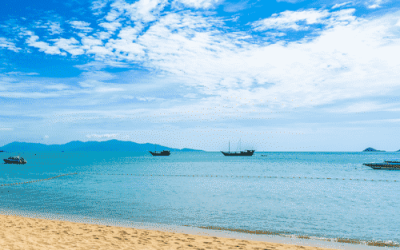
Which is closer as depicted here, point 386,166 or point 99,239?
point 99,239

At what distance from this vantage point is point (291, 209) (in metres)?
19.9

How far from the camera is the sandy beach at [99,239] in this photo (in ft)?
31.8

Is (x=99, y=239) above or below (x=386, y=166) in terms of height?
above

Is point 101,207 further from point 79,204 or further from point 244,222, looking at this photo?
point 244,222

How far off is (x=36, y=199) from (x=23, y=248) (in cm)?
1654

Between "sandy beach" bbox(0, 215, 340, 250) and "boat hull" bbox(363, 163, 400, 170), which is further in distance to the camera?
"boat hull" bbox(363, 163, 400, 170)

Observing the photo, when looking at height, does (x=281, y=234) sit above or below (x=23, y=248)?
below

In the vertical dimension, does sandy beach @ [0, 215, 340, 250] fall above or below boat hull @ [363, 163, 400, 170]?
above

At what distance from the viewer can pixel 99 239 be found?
421 inches

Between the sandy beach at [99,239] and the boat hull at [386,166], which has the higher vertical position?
the sandy beach at [99,239]

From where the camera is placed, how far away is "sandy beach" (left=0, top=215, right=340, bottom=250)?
9703mm

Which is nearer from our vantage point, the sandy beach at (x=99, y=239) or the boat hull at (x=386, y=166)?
the sandy beach at (x=99, y=239)

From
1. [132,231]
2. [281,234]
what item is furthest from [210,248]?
[281,234]

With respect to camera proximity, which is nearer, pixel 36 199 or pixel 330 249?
pixel 330 249
